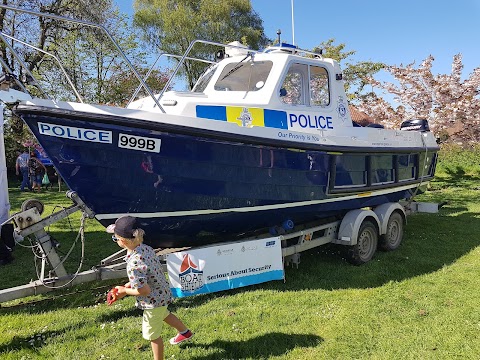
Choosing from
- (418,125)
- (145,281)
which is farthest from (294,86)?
(418,125)

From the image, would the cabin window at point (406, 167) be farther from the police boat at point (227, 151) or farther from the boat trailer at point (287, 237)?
the boat trailer at point (287, 237)

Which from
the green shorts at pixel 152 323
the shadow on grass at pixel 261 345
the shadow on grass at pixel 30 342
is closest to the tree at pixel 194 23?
the shadow on grass at pixel 30 342

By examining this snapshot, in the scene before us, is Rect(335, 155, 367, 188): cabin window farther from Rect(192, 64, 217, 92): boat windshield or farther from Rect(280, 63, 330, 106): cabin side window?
Rect(192, 64, 217, 92): boat windshield

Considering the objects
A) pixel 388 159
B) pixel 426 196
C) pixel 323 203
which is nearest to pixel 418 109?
pixel 426 196

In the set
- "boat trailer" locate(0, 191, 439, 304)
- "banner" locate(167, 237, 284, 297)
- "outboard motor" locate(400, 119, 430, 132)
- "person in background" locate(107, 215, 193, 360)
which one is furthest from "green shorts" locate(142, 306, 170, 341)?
"outboard motor" locate(400, 119, 430, 132)

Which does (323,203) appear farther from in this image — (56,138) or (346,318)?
(56,138)

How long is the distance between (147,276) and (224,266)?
154 cm

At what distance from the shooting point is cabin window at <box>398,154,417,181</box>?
6970 millimetres

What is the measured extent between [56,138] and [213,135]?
5.06 ft

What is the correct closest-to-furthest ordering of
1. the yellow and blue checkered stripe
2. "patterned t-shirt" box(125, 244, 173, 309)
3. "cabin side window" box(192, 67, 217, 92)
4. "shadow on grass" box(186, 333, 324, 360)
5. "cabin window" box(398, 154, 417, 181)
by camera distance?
"patterned t-shirt" box(125, 244, 173, 309) < "shadow on grass" box(186, 333, 324, 360) < the yellow and blue checkered stripe < "cabin side window" box(192, 67, 217, 92) < "cabin window" box(398, 154, 417, 181)

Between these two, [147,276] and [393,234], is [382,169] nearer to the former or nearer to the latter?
[393,234]

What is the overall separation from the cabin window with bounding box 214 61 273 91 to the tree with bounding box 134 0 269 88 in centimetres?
2016

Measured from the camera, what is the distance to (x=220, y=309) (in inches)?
169

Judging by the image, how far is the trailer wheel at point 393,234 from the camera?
6.34 metres
